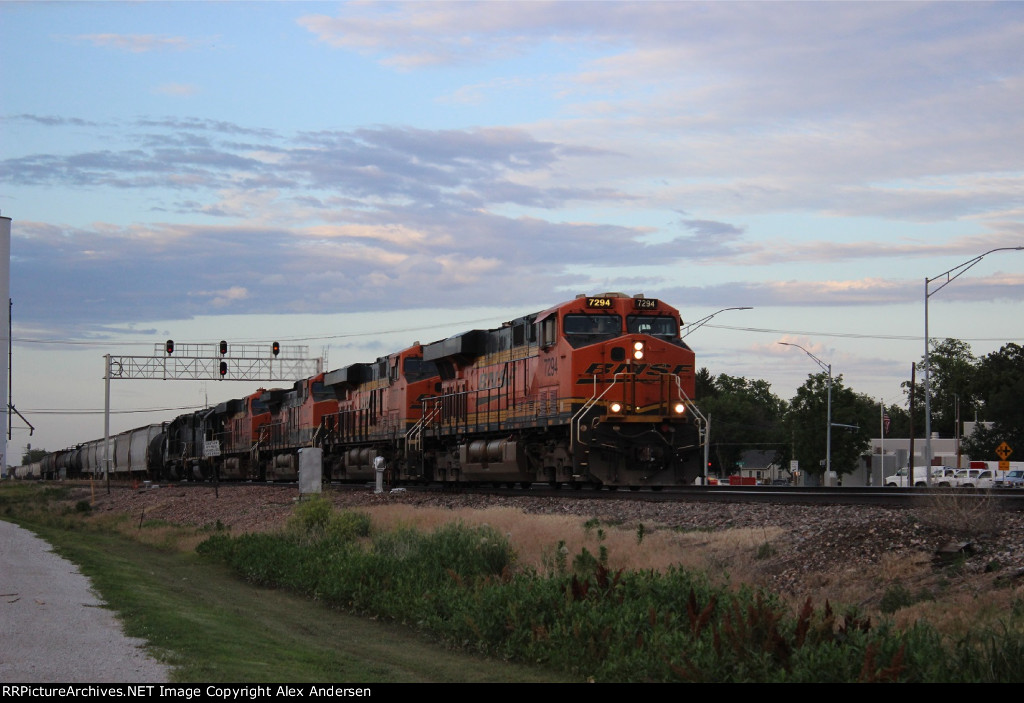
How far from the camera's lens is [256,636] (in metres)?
13.2

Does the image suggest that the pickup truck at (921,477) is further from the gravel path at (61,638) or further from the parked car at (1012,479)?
the gravel path at (61,638)

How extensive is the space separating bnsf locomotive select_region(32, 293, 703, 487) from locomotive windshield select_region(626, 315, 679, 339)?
0.10ft

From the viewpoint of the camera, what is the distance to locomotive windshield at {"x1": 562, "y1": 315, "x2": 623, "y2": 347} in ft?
86.0

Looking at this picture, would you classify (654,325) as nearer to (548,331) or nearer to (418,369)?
(548,331)

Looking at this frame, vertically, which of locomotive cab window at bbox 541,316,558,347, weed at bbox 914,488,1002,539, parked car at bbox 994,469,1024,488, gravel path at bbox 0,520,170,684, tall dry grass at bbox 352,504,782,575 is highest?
locomotive cab window at bbox 541,316,558,347

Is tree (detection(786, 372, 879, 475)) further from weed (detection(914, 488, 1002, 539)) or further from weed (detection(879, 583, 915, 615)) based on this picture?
weed (detection(879, 583, 915, 615))

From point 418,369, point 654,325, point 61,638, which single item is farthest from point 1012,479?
point 61,638

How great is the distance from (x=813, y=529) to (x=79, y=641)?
9854mm

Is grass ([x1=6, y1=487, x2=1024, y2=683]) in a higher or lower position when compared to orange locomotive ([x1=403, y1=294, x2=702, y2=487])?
lower

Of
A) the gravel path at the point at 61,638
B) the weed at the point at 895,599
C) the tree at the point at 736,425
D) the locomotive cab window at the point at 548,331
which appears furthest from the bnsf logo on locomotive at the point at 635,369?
the tree at the point at 736,425

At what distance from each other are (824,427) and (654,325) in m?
52.5

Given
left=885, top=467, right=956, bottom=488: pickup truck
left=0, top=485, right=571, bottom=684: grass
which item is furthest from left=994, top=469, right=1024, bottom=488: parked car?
left=0, top=485, right=571, bottom=684: grass
